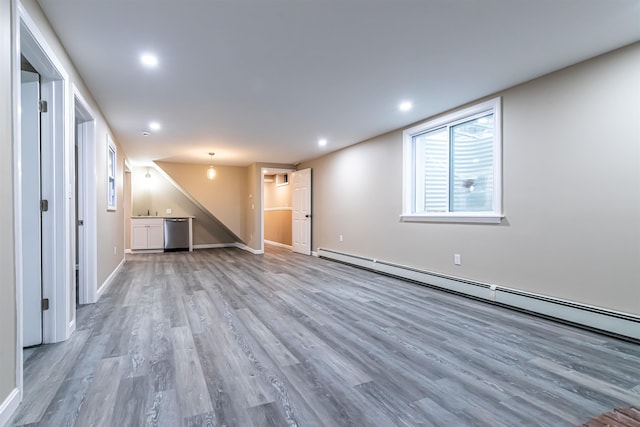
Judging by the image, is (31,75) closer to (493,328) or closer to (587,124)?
(493,328)

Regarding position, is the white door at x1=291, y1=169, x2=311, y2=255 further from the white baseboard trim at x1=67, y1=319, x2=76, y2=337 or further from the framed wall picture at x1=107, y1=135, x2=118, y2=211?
the white baseboard trim at x1=67, y1=319, x2=76, y2=337

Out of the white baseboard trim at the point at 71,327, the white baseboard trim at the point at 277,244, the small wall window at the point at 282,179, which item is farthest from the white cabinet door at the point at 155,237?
the white baseboard trim at the point at 71,327

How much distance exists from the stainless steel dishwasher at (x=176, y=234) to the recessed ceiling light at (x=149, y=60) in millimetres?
5949

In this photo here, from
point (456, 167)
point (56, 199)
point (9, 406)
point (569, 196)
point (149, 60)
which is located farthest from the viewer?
point (456, 167)

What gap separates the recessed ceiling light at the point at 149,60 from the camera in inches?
104

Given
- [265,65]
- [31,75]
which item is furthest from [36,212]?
[265,65]

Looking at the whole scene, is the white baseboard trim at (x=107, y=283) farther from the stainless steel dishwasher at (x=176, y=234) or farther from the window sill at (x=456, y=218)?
the window sill at (x=456, y=218)

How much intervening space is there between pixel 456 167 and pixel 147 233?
7.15 metres

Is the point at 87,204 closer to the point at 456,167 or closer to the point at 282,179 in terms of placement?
the point at 456,167

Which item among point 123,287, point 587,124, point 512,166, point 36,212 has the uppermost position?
point 587,124

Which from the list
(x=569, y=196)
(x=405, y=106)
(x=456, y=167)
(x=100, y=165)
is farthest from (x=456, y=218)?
(x=100, y=165)

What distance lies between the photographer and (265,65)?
2836mm

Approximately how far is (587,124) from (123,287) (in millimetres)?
5368

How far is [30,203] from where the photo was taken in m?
2.24
